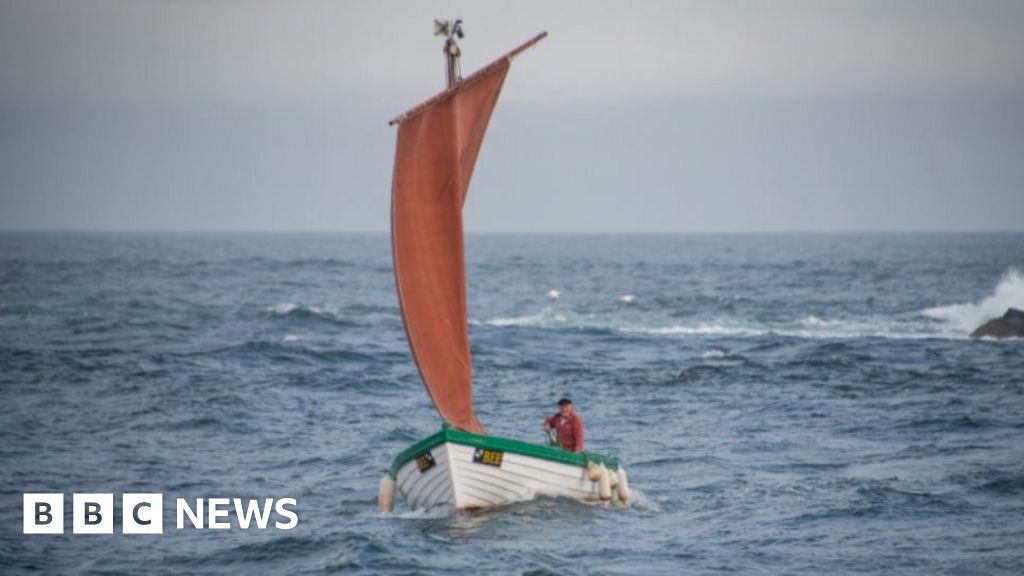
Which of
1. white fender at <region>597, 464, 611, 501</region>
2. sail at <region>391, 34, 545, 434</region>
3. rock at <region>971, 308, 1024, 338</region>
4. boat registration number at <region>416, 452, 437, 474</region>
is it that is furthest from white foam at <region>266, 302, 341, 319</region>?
boat registration number at <region>416, 452, 437, 474</region>

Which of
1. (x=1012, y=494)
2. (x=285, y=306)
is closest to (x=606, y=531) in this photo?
(x=1012, y=494)

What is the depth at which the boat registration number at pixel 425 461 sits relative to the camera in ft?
79.9

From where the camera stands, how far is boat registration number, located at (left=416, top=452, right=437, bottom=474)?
24.4m

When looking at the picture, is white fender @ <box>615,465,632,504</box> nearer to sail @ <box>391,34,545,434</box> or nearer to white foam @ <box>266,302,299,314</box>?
sail @ <box>391,34,545,434</box>

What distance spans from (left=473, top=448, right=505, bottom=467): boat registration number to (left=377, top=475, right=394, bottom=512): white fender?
2748 mm

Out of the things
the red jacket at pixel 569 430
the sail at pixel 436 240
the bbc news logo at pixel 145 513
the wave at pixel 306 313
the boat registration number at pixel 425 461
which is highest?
the sail at pixel 436 240

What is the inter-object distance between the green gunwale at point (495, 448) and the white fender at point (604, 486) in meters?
0.19

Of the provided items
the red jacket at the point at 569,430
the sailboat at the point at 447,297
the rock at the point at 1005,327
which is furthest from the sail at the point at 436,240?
the rock at the point at 1005,327

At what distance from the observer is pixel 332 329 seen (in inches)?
2672

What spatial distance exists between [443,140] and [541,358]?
2979 cm

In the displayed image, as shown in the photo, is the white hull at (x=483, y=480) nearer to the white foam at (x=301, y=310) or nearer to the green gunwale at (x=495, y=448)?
the green gunwale at (x=495, y=448)

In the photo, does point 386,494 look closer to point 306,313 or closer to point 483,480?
point 483,480

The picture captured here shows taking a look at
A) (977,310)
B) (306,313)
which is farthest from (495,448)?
(977,310)

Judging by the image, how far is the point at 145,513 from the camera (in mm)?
26875
